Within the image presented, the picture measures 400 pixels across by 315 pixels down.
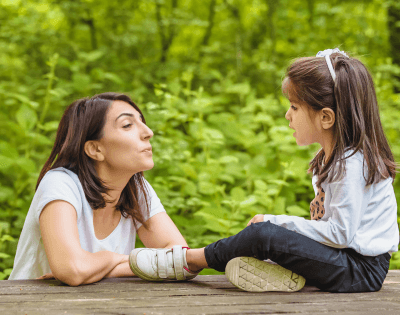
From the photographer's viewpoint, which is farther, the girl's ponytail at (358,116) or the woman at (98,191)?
the woman at (98,191)

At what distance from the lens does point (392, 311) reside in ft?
4.40

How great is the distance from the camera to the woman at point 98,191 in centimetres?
172

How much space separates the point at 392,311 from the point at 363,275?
0.23 metres

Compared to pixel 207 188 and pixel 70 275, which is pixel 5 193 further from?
pixel 70 275

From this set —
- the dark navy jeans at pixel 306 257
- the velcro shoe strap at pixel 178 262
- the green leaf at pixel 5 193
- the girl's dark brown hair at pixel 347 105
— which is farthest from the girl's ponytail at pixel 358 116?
the green leaf at pixel 5 193

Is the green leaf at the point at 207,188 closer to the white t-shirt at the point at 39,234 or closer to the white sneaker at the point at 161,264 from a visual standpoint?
the white t-shirt at the point at 39,234

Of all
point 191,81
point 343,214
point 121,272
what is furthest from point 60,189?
point 191,81

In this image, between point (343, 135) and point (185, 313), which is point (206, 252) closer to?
point (185, 313)

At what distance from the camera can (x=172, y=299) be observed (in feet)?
4.70

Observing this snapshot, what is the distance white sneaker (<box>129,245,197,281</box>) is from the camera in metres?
1.68

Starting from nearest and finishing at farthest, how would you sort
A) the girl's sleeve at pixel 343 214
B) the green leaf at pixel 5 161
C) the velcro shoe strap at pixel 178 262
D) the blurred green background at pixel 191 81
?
the girl's sleeve at pixel 343 214, the velcro shoe strap at pixel 178 262, the green leaf at pixel 5 161, the blurred green background at pixel 191 81

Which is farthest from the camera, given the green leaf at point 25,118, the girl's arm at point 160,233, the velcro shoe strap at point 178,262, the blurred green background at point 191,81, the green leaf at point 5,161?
the blurred green background at point 191,81

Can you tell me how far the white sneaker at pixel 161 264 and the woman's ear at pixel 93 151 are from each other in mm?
505

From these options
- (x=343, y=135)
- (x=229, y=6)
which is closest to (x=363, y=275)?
(x=343, y=135)
